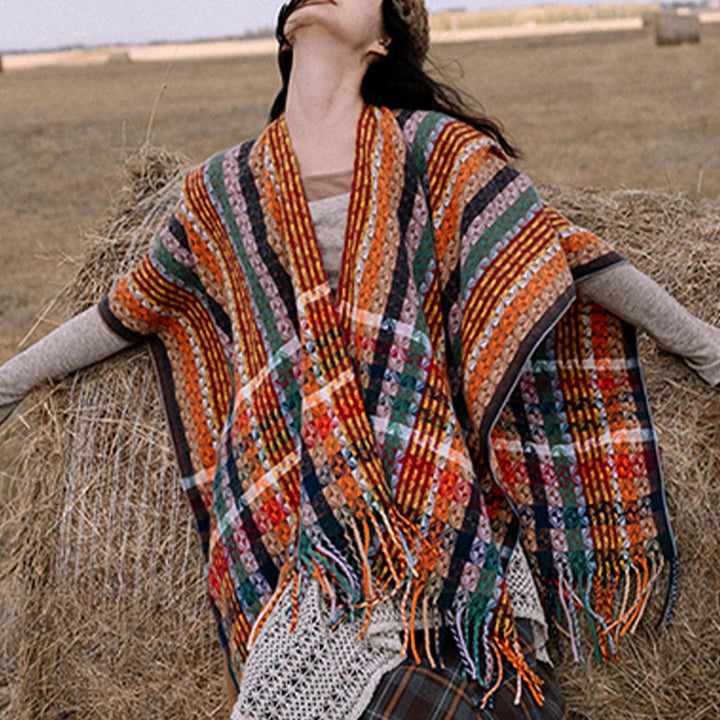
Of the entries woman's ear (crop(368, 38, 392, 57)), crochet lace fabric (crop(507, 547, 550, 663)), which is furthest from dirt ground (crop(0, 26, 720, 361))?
crochet lace fabric (crop(507, 547, 550, 663))

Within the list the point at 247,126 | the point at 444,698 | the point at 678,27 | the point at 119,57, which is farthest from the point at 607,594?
the point at 119,57

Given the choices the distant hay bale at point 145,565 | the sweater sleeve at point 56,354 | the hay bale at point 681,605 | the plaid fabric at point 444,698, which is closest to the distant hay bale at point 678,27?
the distant hay bale at point 145,565

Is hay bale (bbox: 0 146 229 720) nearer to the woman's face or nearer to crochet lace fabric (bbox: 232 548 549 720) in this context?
crochet lace fabric (bbox: 232 548 549 720)

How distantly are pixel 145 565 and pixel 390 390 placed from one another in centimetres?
91

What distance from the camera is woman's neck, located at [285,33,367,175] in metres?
2.26

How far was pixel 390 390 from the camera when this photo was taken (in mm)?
2080

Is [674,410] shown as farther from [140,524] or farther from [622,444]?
[140,524]

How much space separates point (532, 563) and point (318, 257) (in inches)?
33.9

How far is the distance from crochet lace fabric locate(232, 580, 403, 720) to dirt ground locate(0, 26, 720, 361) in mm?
1270

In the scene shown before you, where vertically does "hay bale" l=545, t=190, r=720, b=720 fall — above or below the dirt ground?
above

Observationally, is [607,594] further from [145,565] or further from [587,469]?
[145,565]

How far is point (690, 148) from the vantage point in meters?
9.49

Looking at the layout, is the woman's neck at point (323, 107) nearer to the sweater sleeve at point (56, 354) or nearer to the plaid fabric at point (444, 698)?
the sweater sleeve at point (56, 354)

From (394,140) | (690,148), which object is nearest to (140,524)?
(394,140)
